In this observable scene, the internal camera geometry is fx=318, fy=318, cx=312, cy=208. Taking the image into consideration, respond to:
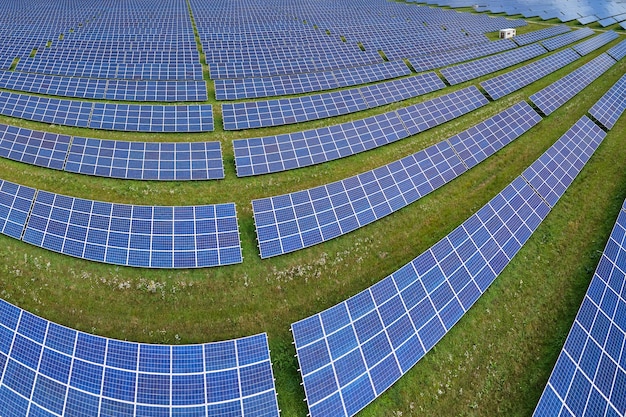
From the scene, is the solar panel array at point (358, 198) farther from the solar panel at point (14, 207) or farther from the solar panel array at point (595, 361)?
the solar panel at point (14, 207)

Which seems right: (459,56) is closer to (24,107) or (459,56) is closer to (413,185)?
(413,185)

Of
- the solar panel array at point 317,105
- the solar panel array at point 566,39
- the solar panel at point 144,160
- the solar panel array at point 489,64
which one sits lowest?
the solar panel at point 144,160

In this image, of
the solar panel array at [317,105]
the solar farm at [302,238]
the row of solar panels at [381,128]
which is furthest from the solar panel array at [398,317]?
the solar panel array at [317,105]

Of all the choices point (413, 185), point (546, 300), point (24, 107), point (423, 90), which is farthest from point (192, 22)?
point (546, 300)

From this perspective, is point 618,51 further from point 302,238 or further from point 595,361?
point 302,238

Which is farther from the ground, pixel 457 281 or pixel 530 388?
pixel 457 281

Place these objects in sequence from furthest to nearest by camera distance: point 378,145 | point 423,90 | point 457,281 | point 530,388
Result: point 423,90 → point 378,145 → point 457,281 → point 530,388

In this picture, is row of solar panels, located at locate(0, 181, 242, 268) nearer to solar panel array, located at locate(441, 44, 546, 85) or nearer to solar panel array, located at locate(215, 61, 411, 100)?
solar panel array, located at locate(215, 61, 411, 100)
